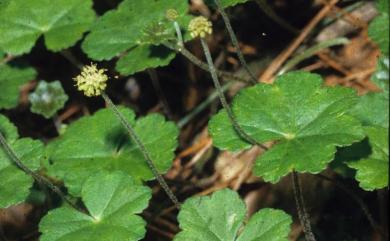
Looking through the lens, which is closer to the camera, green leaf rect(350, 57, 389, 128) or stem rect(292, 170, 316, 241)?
stem rect(292, 170, 316, 241)

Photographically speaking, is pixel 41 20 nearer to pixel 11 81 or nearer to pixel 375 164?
pixel 11 81

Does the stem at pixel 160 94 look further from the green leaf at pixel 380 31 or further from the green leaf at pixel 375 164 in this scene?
the green leaf at pixel 380 31

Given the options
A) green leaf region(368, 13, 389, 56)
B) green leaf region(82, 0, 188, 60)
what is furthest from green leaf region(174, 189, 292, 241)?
green leaf region(82, 0, 188, 60)

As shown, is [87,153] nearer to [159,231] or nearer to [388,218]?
[159,231]

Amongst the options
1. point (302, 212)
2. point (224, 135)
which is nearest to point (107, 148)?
point (224, 135)

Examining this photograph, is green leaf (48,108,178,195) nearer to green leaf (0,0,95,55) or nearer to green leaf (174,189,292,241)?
green leaf (174,189,292,241)

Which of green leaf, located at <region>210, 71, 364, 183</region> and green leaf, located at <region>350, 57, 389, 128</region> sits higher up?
green leaf, located at <region>210, 71, 364, 183</region>
